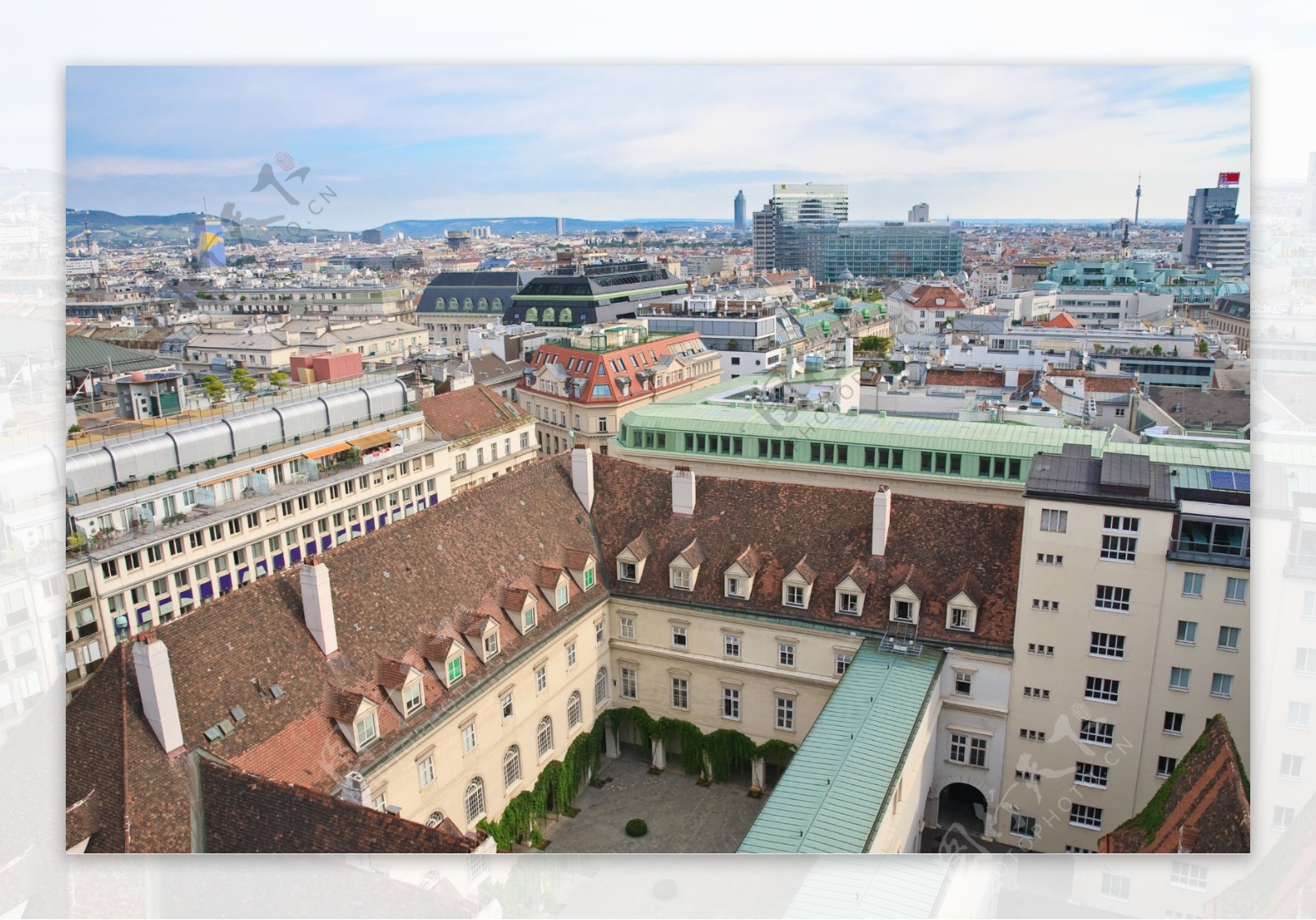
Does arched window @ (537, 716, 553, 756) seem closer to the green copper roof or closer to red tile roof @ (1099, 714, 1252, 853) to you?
the green copper roof

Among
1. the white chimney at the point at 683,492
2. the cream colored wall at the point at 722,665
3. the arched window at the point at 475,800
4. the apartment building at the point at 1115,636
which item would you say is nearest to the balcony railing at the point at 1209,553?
the apartment building at the point at 1115,636

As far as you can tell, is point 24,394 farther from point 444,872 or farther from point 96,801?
point 444,872

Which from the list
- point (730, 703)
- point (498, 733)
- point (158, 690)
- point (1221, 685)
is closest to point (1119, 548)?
point (1221, 685)

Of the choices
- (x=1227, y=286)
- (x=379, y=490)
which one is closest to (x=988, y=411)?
(x=379, y=490)

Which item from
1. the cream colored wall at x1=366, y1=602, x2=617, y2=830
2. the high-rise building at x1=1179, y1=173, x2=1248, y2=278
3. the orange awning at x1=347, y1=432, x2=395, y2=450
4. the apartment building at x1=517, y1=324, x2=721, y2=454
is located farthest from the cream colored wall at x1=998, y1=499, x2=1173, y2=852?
the high-rise building at x1=1179, y1=173, x2=1248, y2=278

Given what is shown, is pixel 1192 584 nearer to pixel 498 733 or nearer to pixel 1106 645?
pixel 1106 645

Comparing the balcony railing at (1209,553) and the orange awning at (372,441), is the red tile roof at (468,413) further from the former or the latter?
the balcony railing at (1209,553)
